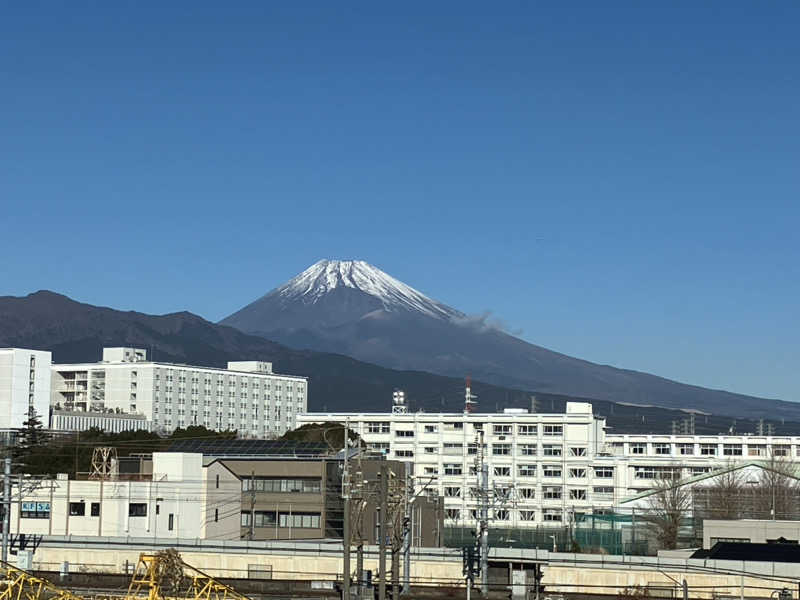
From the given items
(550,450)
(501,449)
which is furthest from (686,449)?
(501,449)

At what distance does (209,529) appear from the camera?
81.6 metres

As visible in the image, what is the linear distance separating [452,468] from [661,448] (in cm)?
2665

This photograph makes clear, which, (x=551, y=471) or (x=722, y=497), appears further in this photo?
(x=551, y=471)

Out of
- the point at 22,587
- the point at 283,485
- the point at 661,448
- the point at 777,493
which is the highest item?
the point at 661,448

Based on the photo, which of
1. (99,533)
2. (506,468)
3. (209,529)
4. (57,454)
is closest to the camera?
(99,533)

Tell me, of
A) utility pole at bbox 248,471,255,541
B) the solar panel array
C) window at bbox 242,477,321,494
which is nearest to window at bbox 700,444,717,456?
the solar panel array

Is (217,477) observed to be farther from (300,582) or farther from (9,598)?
(9,598)

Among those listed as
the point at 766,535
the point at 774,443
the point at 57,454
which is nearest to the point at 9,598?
the point at 766,535

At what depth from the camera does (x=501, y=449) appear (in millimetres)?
136750

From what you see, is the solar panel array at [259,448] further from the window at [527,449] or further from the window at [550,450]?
the window at [550,450]

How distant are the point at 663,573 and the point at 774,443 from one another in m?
96.9

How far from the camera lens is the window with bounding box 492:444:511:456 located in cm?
13638

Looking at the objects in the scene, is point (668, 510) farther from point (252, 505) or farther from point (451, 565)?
point (451, 565)

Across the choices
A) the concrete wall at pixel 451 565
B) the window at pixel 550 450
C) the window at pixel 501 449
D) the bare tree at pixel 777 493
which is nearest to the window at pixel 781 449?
the bare tree at pixel 777 493
